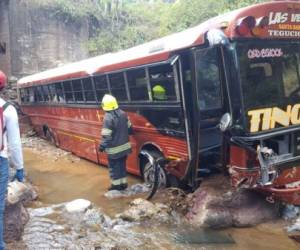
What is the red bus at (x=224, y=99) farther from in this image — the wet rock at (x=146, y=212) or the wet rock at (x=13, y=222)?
the wet rock at (x=13, y=222)

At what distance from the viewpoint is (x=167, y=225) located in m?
5.94

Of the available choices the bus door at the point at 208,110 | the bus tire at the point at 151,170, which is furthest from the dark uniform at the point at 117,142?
the bus door at the point at 208,110

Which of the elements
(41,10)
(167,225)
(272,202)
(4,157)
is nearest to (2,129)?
(4,157)

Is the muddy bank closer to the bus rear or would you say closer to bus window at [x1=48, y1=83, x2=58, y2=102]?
bus window at [x1=48, y1=83, x2=58, y2=102]

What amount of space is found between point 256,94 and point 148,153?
2.52 m

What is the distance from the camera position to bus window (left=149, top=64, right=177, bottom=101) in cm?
641

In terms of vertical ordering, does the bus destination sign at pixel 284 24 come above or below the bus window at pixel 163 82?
above

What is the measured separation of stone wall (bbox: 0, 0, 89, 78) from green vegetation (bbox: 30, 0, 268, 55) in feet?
1.45

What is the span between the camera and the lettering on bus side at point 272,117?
5410mm

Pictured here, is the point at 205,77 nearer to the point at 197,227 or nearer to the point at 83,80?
the point at 197,227

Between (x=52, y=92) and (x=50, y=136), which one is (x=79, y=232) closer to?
(x=52, y=92)

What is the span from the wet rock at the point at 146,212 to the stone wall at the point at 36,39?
12.5 m

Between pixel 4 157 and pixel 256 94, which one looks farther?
pixel 256 94

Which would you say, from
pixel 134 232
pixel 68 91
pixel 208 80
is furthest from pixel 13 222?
pixel 68 91
